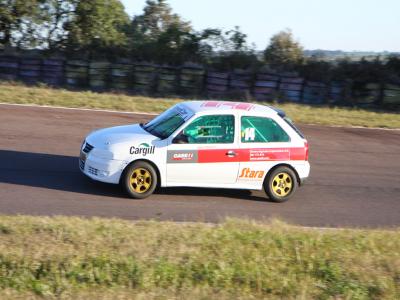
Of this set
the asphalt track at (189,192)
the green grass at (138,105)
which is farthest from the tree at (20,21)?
the asphalt track at (189,192)

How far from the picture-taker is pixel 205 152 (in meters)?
11.3

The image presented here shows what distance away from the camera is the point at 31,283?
695cm

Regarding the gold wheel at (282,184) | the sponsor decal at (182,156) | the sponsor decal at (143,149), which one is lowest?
the gold wheel at (282,184)

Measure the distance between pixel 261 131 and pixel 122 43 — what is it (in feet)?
62.9

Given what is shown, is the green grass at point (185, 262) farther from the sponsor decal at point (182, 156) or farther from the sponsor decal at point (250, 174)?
the sponsor decal at point (250, 174)

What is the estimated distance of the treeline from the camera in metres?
28.5

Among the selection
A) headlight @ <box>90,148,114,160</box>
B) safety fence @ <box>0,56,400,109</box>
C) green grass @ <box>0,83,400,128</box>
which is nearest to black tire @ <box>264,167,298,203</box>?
headlight @ <box>90,148,114,160</box>

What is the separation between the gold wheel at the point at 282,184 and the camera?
11820 millimetres

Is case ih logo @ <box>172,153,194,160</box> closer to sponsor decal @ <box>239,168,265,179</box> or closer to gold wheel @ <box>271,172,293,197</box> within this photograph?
sponsor decal @ <box>239,168,265,179</box>

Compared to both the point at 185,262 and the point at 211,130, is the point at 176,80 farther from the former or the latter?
the point at 185,262

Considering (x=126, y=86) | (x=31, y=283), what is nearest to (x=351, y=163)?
(x=31, y=283)

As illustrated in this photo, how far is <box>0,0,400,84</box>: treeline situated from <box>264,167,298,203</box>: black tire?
16574 mm

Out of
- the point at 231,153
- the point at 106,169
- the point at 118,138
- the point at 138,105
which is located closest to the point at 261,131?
the point at 231,153

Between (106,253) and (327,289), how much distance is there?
8.14 feet
